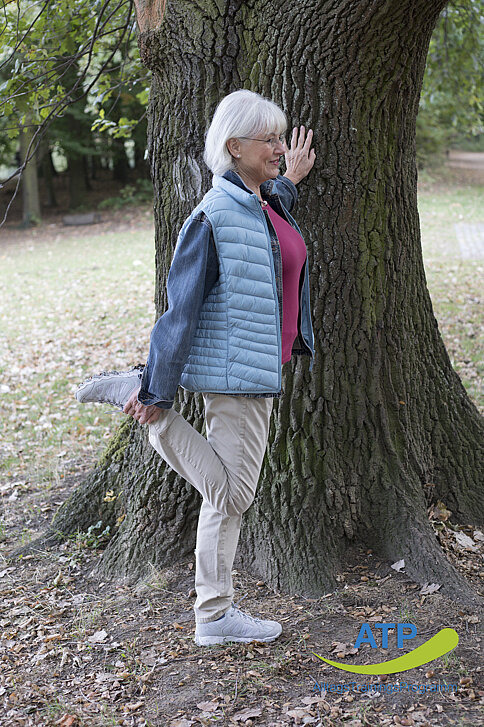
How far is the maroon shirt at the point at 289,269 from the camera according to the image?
2.94m

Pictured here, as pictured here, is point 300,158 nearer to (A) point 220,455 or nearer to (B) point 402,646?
(A) point 220,455

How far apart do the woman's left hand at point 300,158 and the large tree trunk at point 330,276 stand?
7cm

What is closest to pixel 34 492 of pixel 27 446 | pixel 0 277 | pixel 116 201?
pixel 27 446

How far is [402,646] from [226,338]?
1.52 metres

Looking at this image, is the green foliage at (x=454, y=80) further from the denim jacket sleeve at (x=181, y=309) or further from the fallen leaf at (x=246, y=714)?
the fallen leaf at (x=246, y=714)

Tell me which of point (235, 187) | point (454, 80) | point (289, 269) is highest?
point (454, 80)

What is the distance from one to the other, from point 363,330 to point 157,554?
1.63 metres

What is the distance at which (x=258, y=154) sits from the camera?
9.17ft

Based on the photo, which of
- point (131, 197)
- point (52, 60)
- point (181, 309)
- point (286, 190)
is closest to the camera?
point (181, 309)

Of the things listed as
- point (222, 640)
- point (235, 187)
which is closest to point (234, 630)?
point (222, 640)

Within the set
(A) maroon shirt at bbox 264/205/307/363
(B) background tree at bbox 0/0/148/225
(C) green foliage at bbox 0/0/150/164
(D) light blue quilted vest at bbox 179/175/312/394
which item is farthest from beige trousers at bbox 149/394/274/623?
(C) green foliage at bbox 0/0/150/164

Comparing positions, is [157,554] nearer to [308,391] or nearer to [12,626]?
[12,626]

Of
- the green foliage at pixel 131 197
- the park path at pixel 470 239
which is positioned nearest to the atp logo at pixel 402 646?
the park path at pixel 470 239

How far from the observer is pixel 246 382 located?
2.75 meters
